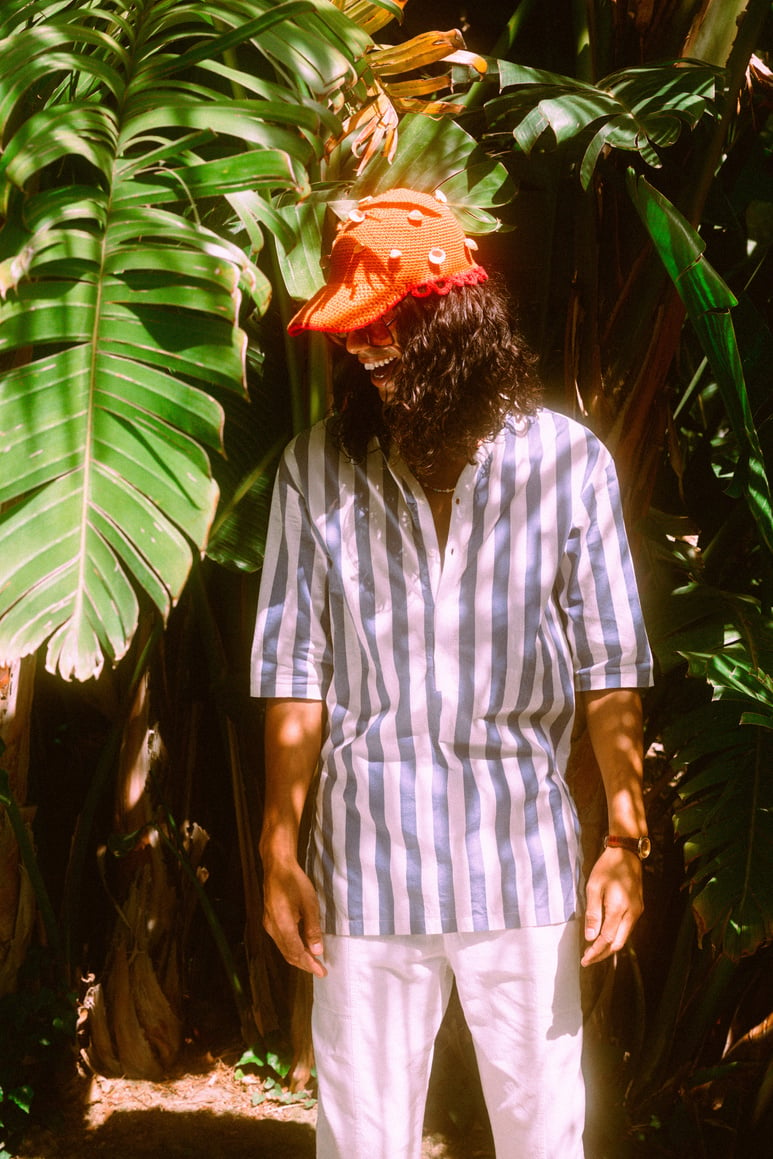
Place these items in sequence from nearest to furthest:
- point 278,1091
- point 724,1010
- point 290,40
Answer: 1. point 290,40
2. point 724,1010
3. point 278,1091

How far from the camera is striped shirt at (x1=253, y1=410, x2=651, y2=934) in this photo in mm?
1251

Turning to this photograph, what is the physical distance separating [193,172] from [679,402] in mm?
1146

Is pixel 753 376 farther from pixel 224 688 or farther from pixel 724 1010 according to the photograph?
pixel 724 1010

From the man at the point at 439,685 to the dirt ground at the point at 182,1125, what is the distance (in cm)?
83

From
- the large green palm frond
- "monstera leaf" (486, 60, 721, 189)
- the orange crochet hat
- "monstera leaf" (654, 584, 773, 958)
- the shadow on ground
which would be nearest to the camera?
the large green palm frond

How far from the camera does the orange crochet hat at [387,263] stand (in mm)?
1219

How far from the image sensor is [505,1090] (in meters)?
1.32

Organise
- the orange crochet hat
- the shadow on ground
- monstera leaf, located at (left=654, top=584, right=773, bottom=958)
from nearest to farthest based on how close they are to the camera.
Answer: the orange crochet hat < monstera leaf, located at (left=654, top=584, right=773, bottom=958) < the shadow on ground

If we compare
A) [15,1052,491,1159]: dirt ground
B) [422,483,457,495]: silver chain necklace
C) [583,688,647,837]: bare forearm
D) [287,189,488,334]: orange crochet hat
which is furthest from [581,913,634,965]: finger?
[15,1052,491,1159]: dirt ground

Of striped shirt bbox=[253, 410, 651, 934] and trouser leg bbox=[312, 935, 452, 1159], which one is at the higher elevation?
striped shirt bbox=[253, 410, 651, 934]

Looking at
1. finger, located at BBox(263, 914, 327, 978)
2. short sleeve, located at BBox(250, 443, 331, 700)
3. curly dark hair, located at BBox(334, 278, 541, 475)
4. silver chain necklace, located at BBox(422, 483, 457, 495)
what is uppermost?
curly dark hair, located at BBox(334, 278, 541, 475)

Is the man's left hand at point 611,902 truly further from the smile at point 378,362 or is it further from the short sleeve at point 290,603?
the smile at point 378,362

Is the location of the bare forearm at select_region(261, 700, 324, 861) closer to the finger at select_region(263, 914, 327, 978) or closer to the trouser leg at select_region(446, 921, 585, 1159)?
the finger at select_region(263, 914, 327, 978)

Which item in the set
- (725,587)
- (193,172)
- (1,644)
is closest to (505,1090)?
(1,644)
